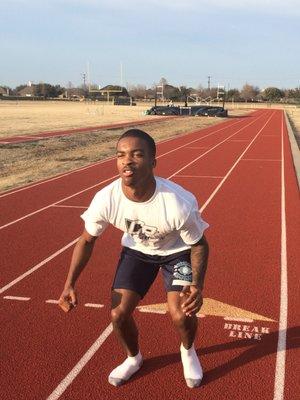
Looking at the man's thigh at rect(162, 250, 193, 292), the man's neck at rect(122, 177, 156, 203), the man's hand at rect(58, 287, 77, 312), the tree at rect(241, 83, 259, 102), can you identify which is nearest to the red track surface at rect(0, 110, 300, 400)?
the man's hand at rect(58, 287, 77, 312)

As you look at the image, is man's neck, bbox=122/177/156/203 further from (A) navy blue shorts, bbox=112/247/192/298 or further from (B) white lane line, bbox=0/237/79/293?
(B) white lane line, bbox=0/237/79/293

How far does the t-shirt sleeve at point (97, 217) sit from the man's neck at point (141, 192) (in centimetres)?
17

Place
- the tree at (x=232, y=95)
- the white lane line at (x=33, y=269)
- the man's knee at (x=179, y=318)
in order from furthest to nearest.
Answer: the tree at (x=232, y=95) < the white lane line at (x=33, y=269) < the man's knee at (x=179, y=318)

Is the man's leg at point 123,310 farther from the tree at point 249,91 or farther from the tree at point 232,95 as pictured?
the tree at point 249,91

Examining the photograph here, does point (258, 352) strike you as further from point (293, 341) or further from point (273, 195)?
point (273, 195)

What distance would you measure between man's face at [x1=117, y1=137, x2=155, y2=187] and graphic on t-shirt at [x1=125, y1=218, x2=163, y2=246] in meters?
0.28

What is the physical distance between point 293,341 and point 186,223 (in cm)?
177

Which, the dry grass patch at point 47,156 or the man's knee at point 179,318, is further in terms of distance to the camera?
Result: the dry grass patch at point 47,156

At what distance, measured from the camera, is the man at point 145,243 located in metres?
2.89

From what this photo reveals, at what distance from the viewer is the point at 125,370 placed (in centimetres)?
336

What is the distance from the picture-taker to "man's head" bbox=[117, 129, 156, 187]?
2836mm

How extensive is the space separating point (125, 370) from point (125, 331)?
0.31 metres

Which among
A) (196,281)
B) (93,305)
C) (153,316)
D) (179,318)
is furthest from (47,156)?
(196,281)

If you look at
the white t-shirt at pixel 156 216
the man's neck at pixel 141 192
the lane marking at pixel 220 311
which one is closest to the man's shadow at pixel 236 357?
the lane marking at pixel 220 311
